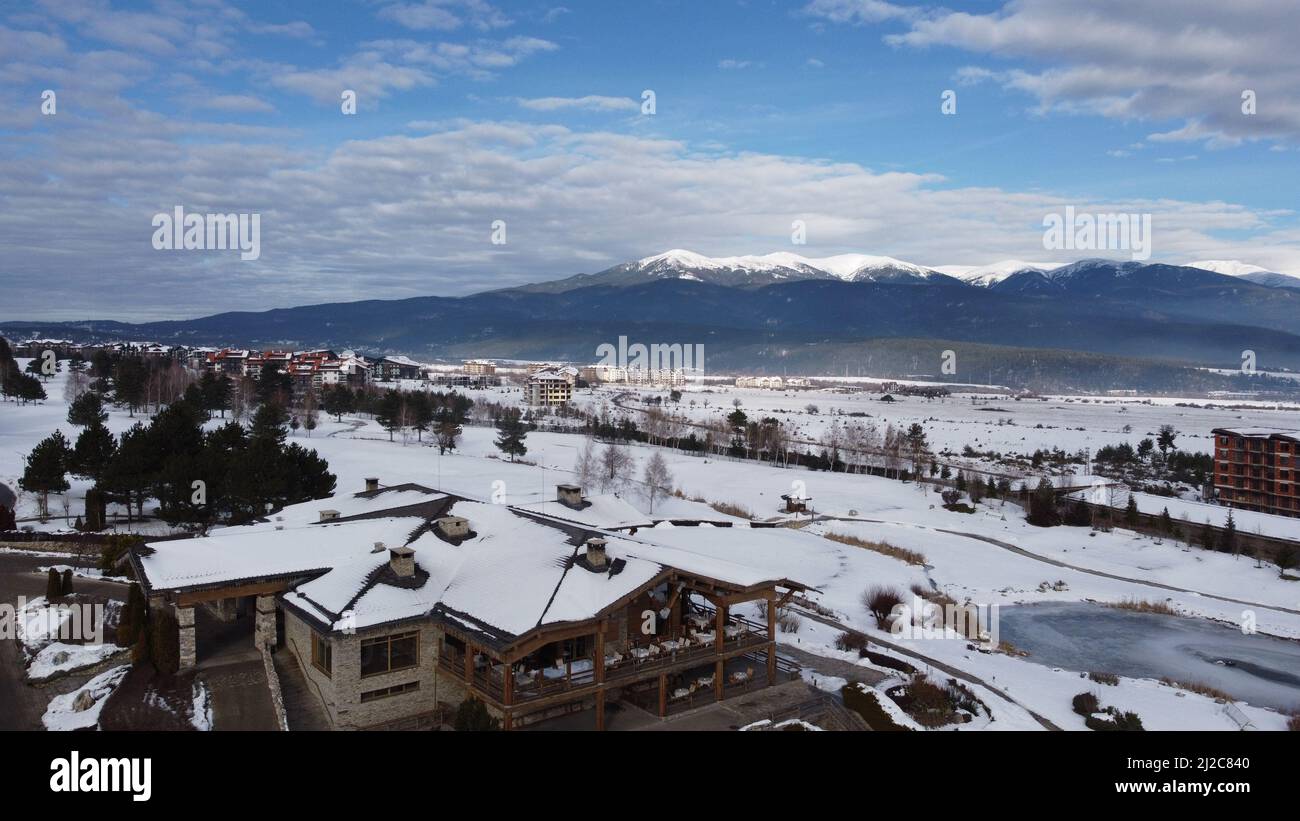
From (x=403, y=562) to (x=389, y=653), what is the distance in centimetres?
217

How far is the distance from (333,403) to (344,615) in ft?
240

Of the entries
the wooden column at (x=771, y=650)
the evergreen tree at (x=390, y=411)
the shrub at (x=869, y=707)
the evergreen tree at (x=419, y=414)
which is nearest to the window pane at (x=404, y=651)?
the wooden column at (x=771, y=650)

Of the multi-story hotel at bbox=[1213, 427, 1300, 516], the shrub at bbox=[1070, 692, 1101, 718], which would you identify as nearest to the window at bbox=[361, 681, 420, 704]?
the shrub at bbox=[1070, 692, 1101, 718]

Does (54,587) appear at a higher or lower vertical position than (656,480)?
higher

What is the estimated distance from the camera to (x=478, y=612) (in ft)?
58.2

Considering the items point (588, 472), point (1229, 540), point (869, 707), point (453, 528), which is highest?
point (453, 528)

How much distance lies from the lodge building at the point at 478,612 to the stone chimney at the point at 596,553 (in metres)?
0.04

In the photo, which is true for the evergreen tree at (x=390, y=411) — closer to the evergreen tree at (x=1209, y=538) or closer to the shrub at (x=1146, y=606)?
the shrub at (x=1146, y=606)

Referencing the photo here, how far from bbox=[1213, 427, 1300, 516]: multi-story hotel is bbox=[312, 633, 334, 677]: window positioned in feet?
208

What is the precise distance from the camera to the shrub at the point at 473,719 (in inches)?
641

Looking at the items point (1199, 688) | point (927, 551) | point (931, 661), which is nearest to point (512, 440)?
point (927, 551)

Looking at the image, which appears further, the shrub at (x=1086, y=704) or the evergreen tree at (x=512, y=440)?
the evergreen tree at (x=512, y=440)

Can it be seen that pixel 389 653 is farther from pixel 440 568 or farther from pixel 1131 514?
pixel 1131 514
